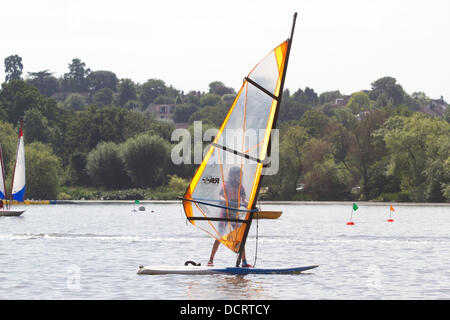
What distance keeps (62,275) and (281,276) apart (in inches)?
279

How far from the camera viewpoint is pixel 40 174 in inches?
4304

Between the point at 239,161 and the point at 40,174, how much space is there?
87063 mm

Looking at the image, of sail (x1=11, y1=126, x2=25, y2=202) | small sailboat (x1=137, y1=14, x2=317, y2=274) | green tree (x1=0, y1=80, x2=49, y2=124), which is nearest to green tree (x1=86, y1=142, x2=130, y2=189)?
green tree (x1=0, y1=80, x2=49, y2=124)

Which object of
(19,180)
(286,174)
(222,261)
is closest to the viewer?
(222,261)

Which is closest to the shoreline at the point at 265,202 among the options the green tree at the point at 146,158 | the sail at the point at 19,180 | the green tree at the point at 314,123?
the green tree at the point at 146,158

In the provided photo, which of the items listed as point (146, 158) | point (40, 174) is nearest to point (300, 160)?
point (146, 158)

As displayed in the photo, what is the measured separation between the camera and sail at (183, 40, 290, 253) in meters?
24.9

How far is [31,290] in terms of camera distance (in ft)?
79.6

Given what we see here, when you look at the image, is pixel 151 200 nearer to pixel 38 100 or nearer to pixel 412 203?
pixel 412 203

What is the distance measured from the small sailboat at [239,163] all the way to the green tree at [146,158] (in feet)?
308

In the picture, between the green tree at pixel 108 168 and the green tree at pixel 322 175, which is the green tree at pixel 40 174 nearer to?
the green tree at pixel 108 168

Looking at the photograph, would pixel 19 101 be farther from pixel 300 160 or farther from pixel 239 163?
pixel 239 163
